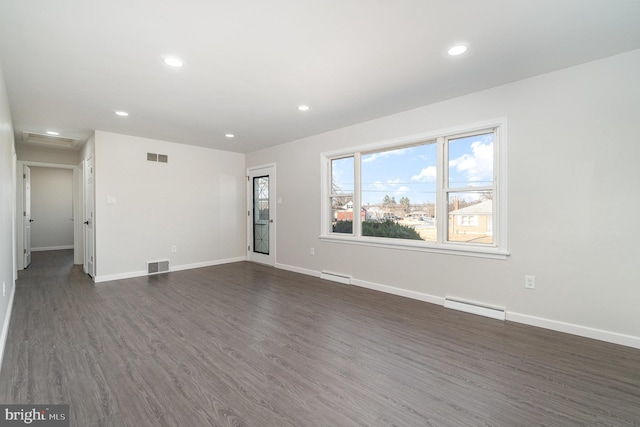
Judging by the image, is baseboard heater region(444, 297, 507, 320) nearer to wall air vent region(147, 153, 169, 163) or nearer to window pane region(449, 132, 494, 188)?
window pane region(449, 132, 494, 188)

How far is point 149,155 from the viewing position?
5.33 metres

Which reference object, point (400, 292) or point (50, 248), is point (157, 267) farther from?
point (50, 248)

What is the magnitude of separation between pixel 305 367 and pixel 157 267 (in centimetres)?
432

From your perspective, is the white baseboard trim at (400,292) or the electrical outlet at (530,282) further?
the white baseboard trim at (400,292)

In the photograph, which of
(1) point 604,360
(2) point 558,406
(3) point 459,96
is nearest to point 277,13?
(3) point 459,96

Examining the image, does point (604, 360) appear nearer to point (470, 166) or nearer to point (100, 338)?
point (470, 166)

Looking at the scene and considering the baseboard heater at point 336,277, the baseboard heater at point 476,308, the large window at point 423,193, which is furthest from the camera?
the baseboard heater at point 336,277

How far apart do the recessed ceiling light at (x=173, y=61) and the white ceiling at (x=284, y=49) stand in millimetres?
61

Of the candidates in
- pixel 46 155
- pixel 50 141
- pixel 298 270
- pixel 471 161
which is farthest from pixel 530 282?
pixel 46 155

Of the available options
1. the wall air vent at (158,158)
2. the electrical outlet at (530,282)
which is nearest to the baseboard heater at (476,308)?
the electrical outlet at (530,282)

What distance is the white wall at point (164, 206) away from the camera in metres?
4.87

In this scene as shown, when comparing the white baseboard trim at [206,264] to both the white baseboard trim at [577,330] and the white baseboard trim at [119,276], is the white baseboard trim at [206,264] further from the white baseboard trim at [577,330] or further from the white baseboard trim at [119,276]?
the white baseboard trim at [577,330]

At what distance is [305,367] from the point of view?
7.22ft

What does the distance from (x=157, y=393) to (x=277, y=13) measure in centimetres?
267
